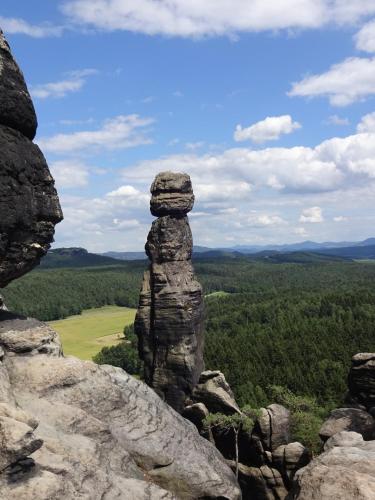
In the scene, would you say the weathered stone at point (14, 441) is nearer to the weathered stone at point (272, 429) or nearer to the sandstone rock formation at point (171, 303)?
the weathered stone at point (272, 429)

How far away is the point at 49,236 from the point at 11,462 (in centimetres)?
1020

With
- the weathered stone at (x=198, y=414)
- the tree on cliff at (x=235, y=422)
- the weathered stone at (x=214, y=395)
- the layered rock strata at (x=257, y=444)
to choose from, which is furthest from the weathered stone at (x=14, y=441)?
the weathered stone at (x=214, y=395)

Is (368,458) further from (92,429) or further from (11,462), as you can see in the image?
(11,462)

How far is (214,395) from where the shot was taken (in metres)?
51.8

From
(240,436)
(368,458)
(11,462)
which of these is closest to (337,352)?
(240,436)

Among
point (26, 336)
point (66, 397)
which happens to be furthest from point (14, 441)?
point (26, 336)

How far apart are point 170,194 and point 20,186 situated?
3642cm

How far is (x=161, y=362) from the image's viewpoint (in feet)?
178

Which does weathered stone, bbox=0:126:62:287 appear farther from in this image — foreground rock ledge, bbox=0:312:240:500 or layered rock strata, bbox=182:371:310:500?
layered rock strata, bbox=182:371:310:500

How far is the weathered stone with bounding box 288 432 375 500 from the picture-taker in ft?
55.2

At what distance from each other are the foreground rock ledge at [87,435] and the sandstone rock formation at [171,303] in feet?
98.7

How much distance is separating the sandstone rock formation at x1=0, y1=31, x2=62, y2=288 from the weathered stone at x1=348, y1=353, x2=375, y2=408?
36.7m

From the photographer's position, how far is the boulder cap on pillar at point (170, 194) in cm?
5491

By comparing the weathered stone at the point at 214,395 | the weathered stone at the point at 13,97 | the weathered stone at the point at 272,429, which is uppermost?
the weathered stone at the point at 13,97
